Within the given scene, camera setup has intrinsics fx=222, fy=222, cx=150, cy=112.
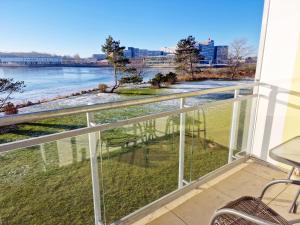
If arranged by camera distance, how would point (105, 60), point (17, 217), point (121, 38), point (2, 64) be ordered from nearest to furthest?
point (17, 217) < point (2, 64) < point (105, 60) < point (121, 38)

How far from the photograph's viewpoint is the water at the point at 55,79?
3994mm

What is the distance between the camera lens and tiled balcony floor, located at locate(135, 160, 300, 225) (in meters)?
2.14

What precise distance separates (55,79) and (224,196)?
3.69m

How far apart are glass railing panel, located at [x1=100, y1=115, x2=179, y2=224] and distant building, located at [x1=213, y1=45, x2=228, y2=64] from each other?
258 cm

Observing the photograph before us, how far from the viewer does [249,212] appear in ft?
4.44

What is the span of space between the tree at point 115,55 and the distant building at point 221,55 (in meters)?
1.81

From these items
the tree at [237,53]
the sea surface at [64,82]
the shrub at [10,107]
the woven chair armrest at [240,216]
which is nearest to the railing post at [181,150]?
the woven chair armrest at [240,216]

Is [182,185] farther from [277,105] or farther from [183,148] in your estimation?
[277,105]

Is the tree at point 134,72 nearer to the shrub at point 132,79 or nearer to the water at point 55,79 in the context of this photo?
the shrub at point 132,79

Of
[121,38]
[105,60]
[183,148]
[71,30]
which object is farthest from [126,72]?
[183,148]

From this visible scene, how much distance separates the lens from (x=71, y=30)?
4.97 m

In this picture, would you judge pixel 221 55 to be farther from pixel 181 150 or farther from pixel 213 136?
pixel 181 150

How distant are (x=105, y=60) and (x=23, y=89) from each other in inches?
75.1

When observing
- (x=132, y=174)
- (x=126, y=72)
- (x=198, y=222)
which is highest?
(x=126, y=72)
